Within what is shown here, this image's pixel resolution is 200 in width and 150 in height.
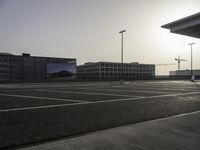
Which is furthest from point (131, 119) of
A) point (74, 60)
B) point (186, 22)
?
point (74, 60)

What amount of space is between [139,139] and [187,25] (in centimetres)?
830

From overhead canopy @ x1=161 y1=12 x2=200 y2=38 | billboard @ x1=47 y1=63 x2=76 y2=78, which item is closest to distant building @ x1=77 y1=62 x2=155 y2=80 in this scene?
billboard @ x1=47 y1=63 x2=76 y2=78

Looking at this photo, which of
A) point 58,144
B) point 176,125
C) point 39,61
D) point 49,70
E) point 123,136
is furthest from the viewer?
point 39,61

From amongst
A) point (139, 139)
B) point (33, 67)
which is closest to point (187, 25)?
point (139, 139)

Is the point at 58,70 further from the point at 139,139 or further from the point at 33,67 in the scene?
the point at 139,139

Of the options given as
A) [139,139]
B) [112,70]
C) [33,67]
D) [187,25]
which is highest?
[187,25]

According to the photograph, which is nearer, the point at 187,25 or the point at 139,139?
the point at 139,139

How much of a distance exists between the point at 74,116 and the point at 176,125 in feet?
11.7

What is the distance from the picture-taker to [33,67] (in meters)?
95.8

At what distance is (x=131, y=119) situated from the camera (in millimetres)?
8000

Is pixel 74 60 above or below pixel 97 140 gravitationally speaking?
above

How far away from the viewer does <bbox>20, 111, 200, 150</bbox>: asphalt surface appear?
5.00 m

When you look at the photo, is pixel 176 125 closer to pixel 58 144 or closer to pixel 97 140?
pixel 97 140

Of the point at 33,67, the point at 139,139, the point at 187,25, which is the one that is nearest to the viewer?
the point at 139,139
